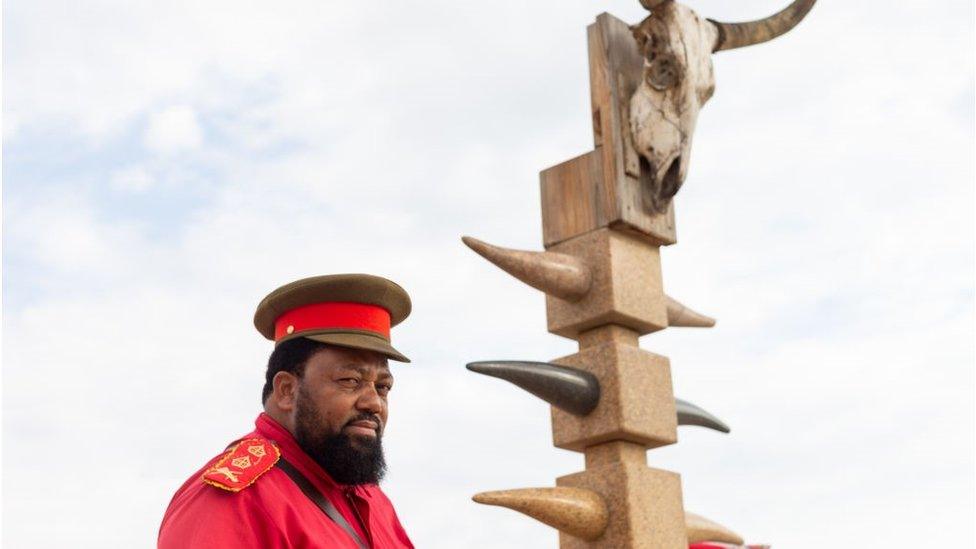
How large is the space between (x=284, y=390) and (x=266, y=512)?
0.48 meters

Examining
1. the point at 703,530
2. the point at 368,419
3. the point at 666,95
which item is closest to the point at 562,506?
the point at 703,530

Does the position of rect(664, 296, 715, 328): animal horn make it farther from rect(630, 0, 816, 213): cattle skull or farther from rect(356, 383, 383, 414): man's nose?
rect(356, 383, 383, 414): man's nose

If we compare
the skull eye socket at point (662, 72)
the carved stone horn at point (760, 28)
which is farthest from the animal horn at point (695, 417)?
the carved stone horn at point (760, 28)

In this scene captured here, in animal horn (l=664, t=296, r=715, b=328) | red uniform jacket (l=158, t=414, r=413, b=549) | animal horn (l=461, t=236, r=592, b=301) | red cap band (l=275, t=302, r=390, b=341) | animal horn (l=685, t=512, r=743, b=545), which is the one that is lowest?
red uniform jacket (l=158, t=414, r=413, b=549)

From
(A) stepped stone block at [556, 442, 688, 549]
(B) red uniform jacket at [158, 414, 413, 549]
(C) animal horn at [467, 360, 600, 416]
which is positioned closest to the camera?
(B) red uniform jacket at [158, 414, 413, 549]

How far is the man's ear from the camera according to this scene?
12.0ft

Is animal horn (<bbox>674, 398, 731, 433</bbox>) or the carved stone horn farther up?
the carved stone horn

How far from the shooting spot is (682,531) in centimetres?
550

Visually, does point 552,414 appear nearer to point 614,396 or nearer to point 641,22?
point 614,396

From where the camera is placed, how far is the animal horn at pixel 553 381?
5090 millimetres

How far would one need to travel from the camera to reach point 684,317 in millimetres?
6250

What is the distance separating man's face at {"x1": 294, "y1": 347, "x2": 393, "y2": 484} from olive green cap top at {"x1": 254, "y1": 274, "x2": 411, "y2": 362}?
0.06 meters

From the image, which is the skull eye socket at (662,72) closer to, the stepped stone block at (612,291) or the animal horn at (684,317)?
the stepped stone block at (612,291)

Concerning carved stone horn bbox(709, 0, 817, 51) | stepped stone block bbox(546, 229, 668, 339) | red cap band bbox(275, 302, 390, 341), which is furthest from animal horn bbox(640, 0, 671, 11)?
red cap band bbox(275, 302, 390, 341)
